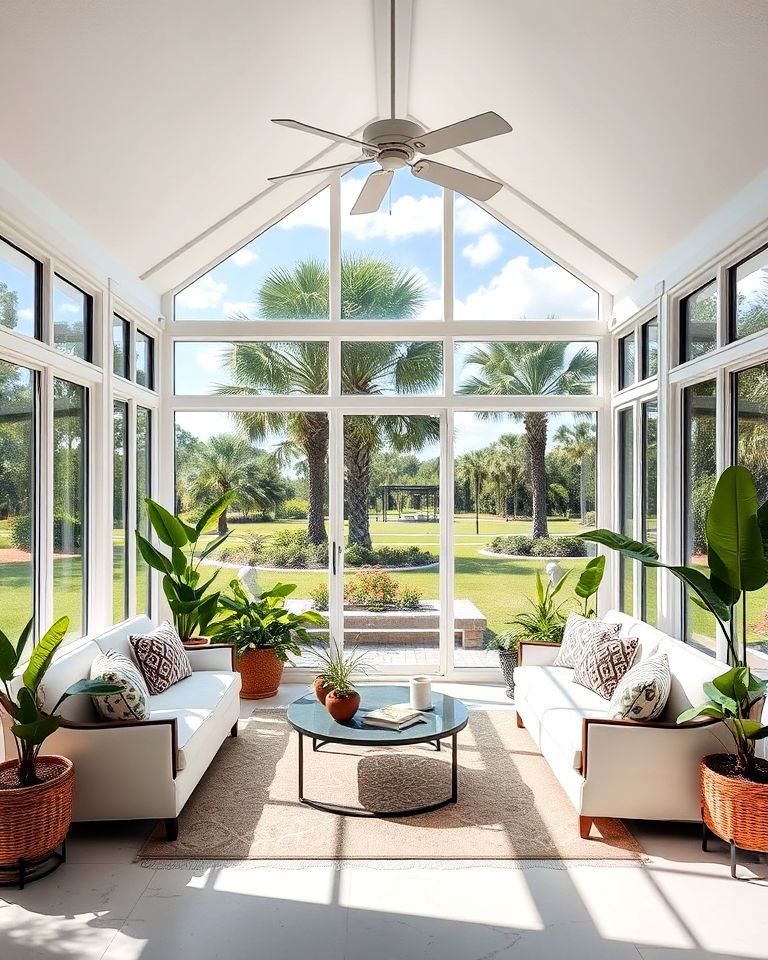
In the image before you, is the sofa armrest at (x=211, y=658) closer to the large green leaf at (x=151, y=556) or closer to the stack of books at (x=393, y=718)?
the large green leaf at (x=151, y=556)

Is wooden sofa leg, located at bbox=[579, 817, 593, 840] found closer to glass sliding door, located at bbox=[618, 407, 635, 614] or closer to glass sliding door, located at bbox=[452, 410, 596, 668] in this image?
glass sliding door, located at bbox=[618, 407, 635, 614]

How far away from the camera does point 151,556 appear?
5176 millimetres

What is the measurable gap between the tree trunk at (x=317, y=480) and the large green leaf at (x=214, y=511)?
26.3 inches

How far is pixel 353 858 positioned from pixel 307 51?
403cm

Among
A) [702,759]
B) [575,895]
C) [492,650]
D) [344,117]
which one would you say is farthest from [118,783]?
[344,117]

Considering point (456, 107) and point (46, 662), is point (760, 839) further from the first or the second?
point (456, 107)

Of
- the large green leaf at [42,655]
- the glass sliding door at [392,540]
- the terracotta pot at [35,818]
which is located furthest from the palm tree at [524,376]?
the terracotta pot at [35,818]

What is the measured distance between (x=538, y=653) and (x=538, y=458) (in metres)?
1.77

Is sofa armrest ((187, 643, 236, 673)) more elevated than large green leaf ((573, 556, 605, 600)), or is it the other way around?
large green leaf ((573, 556, 605, 600))

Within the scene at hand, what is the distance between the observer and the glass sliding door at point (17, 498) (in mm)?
3691

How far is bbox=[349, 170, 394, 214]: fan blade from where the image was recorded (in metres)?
3.46

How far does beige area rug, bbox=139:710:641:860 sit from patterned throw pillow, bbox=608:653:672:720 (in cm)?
55

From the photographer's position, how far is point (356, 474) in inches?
240

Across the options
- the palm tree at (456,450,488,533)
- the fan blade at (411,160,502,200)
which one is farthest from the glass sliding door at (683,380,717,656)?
the fan blade at (411,160,502,200)
